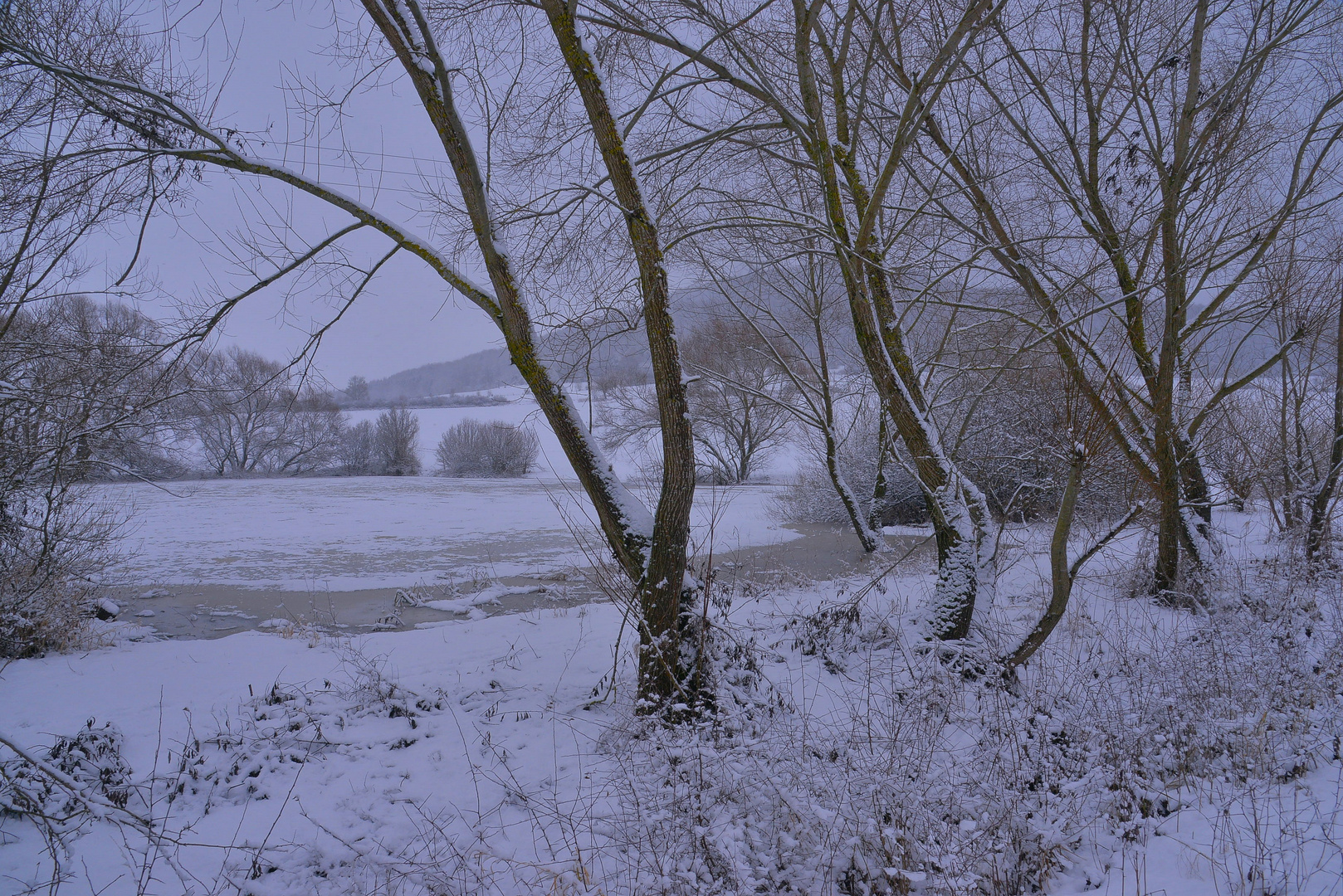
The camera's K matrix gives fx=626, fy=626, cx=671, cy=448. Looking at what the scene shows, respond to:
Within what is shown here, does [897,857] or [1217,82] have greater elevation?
[1217,82]

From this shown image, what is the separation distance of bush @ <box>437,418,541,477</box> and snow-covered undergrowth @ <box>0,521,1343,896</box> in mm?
26063

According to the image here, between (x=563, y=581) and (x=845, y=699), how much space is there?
574 cm

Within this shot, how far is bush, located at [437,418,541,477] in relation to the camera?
30.9m

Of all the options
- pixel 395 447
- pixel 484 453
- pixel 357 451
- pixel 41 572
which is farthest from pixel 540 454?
pixel 41 572

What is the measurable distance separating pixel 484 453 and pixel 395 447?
4.47m

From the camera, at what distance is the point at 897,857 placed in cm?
256

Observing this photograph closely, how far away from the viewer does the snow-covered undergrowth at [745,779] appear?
8.37 ft

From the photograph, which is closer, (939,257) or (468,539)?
(939,257)

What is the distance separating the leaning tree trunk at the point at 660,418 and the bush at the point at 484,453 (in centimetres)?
2737

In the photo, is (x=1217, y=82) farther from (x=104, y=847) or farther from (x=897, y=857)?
(x=104, y=847)

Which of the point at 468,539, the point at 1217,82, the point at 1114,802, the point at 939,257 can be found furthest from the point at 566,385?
the point at 468,539

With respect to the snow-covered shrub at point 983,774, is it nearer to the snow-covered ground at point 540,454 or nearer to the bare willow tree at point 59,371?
the bare willow tree at point 59,371

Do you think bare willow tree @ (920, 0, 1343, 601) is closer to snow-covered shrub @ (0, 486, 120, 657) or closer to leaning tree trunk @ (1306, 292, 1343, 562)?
leaning tree trunk @ (1306, 292, 1343, 562)

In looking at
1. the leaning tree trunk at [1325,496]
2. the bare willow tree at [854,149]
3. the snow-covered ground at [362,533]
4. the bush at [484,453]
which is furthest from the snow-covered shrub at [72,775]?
the bush at [484,453]
